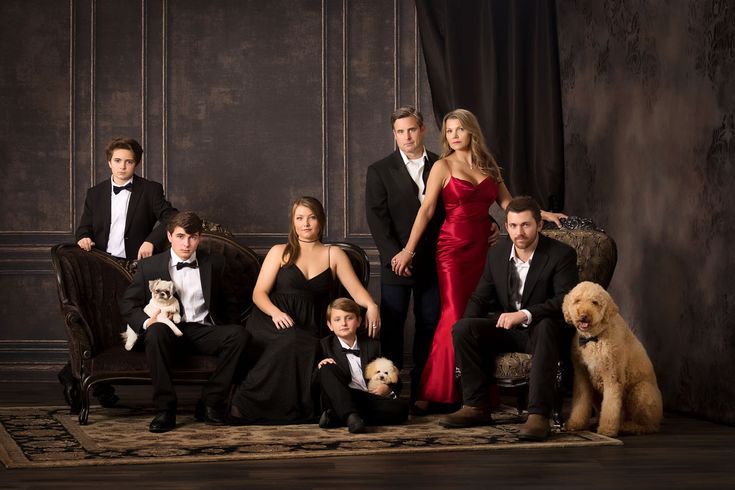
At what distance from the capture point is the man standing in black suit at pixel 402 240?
18.5 ft

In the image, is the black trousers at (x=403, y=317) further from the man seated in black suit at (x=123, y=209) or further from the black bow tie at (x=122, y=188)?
the black bow tie at (x=122, y=188)

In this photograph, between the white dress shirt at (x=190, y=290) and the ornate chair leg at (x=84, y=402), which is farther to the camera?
the white dress shirt at (x=190, y=290)

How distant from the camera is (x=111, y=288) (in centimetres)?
573

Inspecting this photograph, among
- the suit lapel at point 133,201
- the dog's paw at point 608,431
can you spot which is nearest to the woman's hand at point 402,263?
the dog's paw at point 608,431

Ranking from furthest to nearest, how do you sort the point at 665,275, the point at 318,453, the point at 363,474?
the point at 665,275
the point at 318,453
the point at 363,474

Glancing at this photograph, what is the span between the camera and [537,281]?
504 cm

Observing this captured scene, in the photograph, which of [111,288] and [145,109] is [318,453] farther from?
[145,109]

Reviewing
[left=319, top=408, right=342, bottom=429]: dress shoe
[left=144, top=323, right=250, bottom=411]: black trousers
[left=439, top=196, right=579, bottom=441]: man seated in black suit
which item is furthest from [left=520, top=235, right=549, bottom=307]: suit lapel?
[left=144, top=323, right=250, bottom=411]: black trousers

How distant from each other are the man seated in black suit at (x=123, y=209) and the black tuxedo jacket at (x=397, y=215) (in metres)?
1.19

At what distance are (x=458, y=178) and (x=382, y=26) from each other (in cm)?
220

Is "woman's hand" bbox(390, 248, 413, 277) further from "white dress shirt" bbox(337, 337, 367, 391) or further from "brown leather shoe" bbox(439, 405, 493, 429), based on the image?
"brown leather shoe" bbox(439, 405, 493, 429)

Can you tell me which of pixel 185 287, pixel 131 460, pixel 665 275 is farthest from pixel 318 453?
pixel 665 275

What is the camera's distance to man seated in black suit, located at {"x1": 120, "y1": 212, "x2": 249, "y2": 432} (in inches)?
201

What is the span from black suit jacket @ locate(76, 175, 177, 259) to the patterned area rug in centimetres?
111
